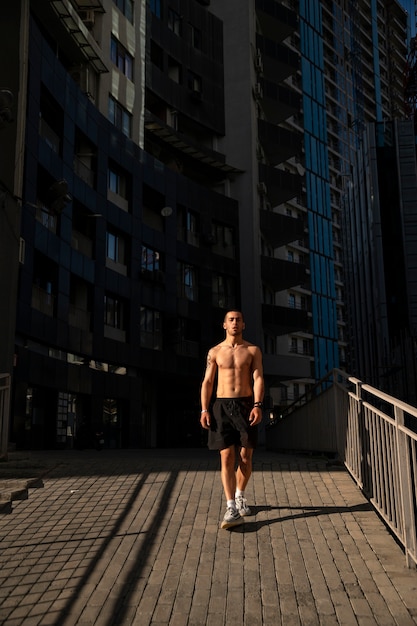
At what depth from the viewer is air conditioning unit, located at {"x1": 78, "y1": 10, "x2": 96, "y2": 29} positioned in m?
30.4

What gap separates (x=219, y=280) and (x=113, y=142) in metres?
10.6

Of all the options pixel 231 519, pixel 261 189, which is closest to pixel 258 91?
pixel 261 189

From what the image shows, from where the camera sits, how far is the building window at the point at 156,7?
36125 millimetres

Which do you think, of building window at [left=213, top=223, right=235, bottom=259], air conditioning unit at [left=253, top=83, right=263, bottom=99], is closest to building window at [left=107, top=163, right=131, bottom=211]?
building window at [left=213, top=223, right=235, bottom=259]

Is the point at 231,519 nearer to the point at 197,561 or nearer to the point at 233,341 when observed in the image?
the point at 197,561

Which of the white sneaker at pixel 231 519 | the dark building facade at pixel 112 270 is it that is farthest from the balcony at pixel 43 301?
the white sneaker at pixel 231 519

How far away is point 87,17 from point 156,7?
292 inches

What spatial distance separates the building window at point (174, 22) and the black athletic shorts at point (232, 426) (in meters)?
36.0

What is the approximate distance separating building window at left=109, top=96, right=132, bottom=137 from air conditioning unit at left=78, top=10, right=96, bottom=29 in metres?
3.47

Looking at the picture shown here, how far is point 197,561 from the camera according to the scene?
498cm

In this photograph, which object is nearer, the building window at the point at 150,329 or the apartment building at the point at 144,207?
the apartment building at the point at 144,207

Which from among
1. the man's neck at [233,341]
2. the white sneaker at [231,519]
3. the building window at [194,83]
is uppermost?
the building window at [194,83]

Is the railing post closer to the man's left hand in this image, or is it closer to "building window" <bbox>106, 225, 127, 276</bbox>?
the man's left hand

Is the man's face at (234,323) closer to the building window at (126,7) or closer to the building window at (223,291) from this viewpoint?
the building window at (223,291)
